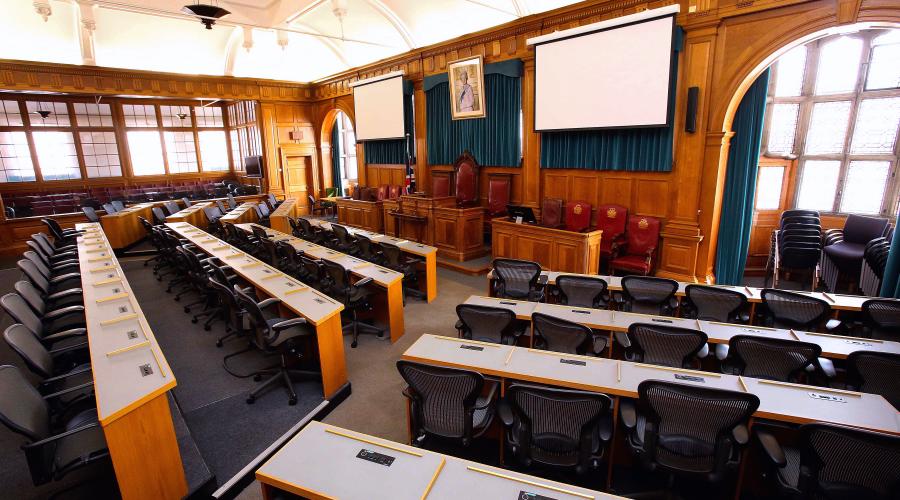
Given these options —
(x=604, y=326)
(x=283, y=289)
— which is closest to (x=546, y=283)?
(x=604, y=326)

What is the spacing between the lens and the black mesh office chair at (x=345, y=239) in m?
7.24

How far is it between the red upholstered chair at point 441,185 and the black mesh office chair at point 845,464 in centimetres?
832

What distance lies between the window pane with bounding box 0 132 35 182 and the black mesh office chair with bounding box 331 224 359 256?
12.3m

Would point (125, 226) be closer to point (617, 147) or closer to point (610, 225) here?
point (610, 225)

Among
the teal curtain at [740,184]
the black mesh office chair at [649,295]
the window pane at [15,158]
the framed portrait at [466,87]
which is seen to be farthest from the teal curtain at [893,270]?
the window pane at [15,158]

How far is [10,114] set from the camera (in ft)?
41.1

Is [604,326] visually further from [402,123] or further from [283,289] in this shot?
[402,123]

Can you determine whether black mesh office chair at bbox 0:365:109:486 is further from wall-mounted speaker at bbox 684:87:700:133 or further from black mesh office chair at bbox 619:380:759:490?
wall-mounted speaker at bbox 684:87:700:133

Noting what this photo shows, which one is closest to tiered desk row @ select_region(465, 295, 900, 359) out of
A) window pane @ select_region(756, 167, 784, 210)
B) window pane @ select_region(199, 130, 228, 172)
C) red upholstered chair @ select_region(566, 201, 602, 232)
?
red upholstered chair @ select_region(566, 201, 602, 232)

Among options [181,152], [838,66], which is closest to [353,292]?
[838,66]

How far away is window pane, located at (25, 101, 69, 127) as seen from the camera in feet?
42.0

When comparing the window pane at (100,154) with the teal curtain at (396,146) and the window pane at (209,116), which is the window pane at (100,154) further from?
the teal curtain at (396,146)

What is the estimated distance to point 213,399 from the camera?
3.83m

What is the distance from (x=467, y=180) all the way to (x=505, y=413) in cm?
724
